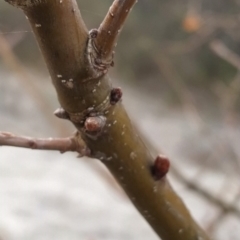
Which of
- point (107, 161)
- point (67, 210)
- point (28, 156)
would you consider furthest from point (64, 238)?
point (107, 161)

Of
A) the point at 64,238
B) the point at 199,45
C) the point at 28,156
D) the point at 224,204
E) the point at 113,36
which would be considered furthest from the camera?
the point at 199,45

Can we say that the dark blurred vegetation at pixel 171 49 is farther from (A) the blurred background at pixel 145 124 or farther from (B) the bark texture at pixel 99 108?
(B) the bark texture at pixel 99 108

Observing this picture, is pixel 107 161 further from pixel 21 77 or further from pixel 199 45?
pixel 199 45

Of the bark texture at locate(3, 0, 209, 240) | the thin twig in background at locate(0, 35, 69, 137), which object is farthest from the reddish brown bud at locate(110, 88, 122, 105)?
the thin twig in background at locate(0, 35, 69, 137)

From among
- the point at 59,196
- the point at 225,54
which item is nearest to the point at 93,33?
the point at 225,54

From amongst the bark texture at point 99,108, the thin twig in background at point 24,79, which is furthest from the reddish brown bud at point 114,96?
the thin twig in background at point 24,79

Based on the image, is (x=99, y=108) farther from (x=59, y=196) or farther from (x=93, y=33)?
(x=59, y=196)
